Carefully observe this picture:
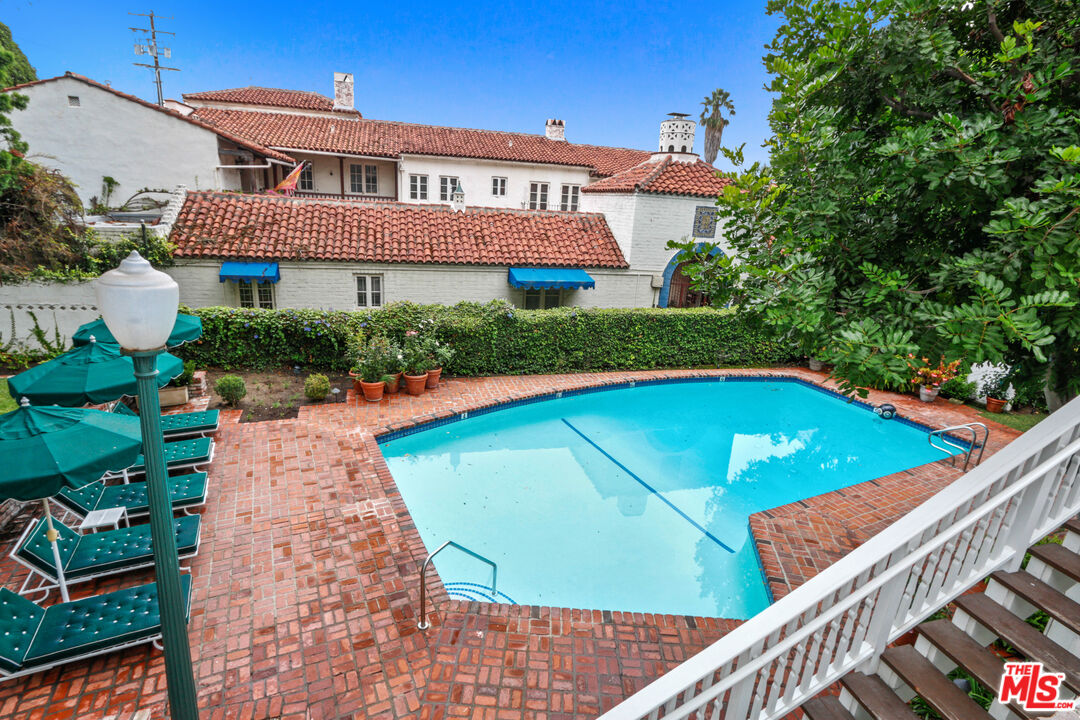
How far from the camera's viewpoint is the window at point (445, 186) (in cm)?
3161

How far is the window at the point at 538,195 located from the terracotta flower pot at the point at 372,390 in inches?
868

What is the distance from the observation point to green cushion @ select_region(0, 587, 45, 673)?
17.0 ft

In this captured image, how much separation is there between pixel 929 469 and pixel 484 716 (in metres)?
11.3

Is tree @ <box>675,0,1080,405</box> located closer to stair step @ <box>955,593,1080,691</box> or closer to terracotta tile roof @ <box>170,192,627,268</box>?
stair step @ <box>955,593,1080,691</box>

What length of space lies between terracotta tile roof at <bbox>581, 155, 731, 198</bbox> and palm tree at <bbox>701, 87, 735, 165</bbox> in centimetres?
3473

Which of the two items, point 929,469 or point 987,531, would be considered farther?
point 929,469

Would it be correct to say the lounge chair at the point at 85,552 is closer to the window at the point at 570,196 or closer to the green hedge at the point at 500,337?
the green hedge at the point at 500,337

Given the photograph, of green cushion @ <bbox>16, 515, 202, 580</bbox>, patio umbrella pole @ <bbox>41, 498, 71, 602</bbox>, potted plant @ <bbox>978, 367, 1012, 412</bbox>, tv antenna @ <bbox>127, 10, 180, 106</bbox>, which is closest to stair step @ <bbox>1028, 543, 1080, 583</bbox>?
green cushion @ <bbox>16, 515, 202, 580</bbox>

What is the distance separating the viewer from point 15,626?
5.54 meters

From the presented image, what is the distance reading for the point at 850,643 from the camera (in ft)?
15.8

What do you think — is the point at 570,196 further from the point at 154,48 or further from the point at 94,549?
the point at 94,549

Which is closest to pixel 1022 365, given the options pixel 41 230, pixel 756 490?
pixel 756 490

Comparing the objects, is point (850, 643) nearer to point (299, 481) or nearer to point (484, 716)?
point (484, 716)

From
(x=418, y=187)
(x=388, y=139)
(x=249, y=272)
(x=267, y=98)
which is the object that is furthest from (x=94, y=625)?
(x=267, y=98)
